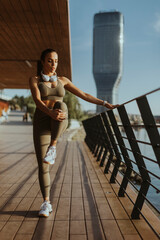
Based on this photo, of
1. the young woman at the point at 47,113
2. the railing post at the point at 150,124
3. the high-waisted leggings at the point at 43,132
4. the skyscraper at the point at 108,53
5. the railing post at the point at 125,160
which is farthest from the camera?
the skyscraper at the point at 108,53

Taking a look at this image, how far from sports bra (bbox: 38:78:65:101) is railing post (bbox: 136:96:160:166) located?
26.4 inches

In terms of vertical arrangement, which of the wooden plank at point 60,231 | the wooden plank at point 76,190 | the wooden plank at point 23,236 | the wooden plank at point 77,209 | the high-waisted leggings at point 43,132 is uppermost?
the high-waisted leggings at point 43,132

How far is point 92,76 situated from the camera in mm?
199125

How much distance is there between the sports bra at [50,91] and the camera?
2.34 meters

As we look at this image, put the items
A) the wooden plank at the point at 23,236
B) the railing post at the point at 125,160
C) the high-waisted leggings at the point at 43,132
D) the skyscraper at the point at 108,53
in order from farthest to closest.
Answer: the skyscraper at the point at 108,53 < the railing post at the point at 125,160 < the high-waisted leggings at the point at 43,132 < the wooden plank at the point at 23,236

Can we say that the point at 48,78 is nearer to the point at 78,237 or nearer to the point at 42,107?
the point at 42,107

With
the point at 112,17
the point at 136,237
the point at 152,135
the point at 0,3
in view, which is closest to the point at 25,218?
the point at 136,237

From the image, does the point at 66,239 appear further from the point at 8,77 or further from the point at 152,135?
the point at 8,77

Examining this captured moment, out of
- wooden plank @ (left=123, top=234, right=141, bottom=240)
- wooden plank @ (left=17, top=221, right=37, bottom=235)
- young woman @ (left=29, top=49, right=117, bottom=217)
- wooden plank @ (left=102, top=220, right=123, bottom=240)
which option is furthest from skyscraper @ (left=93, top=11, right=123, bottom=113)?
wooden plank @ (left=123, top=234, right=141, bottom=240)

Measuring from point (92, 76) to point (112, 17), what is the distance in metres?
41.2

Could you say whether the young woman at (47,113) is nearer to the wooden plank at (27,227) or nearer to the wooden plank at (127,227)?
the wooden plank at (27,227)

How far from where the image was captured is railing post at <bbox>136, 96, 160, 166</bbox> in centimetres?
187

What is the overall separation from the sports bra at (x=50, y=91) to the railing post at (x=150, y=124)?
670 mm

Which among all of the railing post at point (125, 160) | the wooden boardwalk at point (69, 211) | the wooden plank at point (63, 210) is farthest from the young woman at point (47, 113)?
the railing post at point (125, 160)
